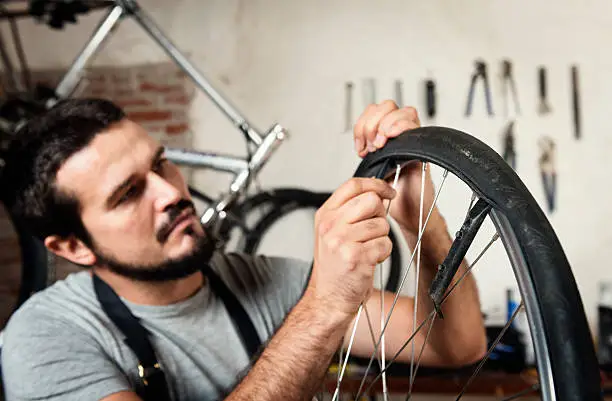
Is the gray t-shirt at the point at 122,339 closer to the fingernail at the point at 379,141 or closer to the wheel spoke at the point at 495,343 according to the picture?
the fingernail at the point at 379,141

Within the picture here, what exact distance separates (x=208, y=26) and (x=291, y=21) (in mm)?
316

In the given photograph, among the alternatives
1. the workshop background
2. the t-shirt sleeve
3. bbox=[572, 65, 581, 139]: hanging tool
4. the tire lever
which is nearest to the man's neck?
the t-shirt sleeve

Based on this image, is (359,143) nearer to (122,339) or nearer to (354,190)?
(354,190)

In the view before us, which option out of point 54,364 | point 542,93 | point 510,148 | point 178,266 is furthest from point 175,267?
point 542,93

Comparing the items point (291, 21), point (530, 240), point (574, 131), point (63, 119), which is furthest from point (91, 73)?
point (530, 240)

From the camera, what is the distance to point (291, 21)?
2.16 metres

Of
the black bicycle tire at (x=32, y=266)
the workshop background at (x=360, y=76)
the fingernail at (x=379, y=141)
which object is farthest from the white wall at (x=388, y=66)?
the fingernail at (x=379, y=141)

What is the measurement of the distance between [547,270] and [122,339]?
0.71 meters

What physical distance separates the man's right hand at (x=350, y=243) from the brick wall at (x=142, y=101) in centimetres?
169

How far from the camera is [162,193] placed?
0.92 metres

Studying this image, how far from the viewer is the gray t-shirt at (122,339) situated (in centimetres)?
81

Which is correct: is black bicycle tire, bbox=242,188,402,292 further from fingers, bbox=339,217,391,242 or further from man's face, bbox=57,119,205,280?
fingers, bbox=339,217,391,242

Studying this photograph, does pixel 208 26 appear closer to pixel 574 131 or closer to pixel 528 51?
pixel 528 51

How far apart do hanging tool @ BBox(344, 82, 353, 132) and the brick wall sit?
22.9 inches
